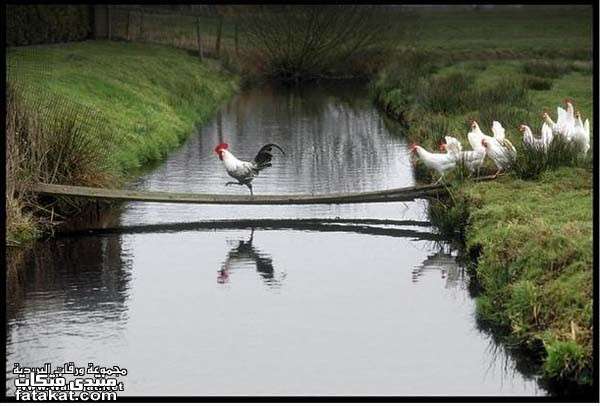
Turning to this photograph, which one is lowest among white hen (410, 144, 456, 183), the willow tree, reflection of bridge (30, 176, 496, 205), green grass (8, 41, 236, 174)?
reflection of bridge (30, 176, 496, 205)

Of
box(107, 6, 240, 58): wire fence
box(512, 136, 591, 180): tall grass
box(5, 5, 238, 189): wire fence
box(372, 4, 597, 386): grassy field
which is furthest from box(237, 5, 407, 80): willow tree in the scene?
box(512, 136, 591, 180): tall grass

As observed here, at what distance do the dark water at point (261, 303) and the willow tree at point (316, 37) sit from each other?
27877 mm

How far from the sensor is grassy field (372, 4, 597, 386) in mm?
11320

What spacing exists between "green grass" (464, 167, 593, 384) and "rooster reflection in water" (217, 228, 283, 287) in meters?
2.45

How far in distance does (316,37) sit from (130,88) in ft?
63.4

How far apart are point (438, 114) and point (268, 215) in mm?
9588

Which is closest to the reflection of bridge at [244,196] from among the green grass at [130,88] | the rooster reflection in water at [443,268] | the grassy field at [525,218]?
the grassy field at [525,218]

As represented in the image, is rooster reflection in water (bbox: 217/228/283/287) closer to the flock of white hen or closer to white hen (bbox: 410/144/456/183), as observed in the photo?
white hen (bbox: 410/144/456/183)

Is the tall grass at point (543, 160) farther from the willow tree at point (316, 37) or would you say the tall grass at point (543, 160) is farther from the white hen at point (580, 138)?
the willow tree at point (316, 37)

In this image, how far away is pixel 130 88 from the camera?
3172 cm

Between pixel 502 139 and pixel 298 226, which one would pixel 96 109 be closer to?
pixel 298 226

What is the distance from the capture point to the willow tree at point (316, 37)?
49.5 meters

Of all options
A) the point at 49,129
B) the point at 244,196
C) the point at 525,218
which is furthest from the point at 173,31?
the point at 525,218

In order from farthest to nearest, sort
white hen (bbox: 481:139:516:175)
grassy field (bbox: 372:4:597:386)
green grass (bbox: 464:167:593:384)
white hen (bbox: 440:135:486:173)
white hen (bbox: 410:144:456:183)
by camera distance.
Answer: white hen (bbox: 410:144:456:183), white hen (bbox: 440:135:486:173), white hen (bbox: 481:139:516:175), grassy field (bbox: 372:4:597:386), green grass (bbox: 464:167:593:384)
